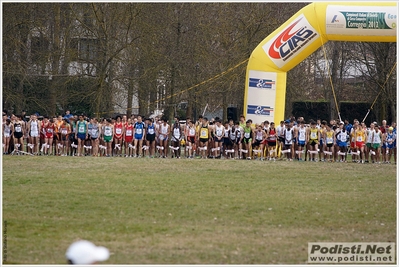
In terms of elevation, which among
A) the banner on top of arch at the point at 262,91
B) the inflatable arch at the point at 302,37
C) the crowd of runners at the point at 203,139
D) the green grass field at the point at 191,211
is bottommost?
the green grass field at the point at 191,211

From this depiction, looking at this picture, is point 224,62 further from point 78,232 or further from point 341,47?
point 78,232

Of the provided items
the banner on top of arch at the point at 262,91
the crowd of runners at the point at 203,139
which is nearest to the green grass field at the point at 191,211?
the banner on top of arch at the point at 262,91

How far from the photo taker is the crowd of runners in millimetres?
28562

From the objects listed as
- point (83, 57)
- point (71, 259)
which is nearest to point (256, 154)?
point (83, 57)

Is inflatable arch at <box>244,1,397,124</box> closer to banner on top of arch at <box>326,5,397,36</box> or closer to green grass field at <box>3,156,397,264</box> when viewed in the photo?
banner on top of arch at <box>326,5,397,36</box>

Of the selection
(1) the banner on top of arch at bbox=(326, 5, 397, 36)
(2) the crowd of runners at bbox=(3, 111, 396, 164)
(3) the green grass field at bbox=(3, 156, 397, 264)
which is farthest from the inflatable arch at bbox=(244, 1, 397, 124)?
(3) the green grass field at bbox=(3, 156, 397, 264)

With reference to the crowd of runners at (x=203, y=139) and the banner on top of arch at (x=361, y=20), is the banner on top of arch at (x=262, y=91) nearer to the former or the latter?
the crowd of runners at (x=203, y=139)

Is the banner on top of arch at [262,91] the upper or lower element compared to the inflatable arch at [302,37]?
lower

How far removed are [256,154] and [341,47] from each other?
13973 millimetres

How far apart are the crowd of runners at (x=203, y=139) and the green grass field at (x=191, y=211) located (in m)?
4.14

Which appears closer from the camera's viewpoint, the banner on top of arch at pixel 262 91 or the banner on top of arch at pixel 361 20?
the banner on top of arch at pixel 361 20

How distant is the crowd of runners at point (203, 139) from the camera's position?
93.7 ft

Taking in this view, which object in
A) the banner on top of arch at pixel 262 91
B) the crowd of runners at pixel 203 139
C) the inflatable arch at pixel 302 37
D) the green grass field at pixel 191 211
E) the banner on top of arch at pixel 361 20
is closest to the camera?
the green grass field at pixel 191 211

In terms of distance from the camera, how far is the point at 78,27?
35.3m
